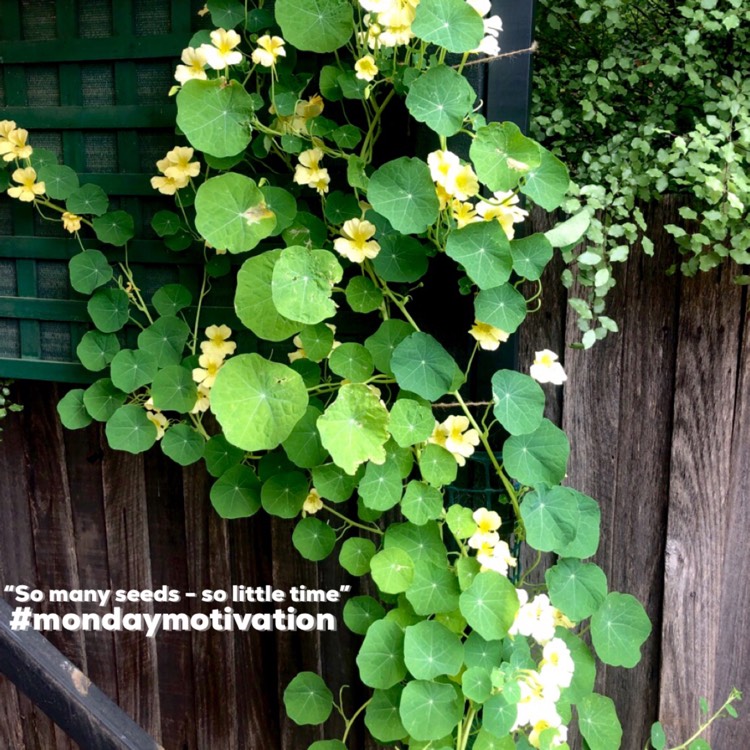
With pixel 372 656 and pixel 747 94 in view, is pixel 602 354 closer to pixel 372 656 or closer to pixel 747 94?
pixel 747 94

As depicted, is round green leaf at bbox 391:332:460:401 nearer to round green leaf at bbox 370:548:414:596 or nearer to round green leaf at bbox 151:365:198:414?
round green leaf at bbox 370:548:414:596

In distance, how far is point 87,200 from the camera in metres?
1.50

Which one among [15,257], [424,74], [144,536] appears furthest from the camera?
[144,536]

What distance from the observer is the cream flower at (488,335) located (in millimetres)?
1237

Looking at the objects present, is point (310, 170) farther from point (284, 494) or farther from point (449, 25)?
point (284, 494)

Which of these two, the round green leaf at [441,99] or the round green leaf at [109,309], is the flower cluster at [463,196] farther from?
the round green leaf at [109,309]

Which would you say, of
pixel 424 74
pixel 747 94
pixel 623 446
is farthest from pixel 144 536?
pixel 747 94

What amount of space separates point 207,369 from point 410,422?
0.43 meters

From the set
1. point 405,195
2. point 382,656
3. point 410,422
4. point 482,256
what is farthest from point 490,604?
point 405,195

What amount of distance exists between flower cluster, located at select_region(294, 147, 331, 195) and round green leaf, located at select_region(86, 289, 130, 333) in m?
0.47

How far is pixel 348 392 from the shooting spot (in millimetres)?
1146

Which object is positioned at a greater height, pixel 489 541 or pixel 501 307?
pixel 501 307

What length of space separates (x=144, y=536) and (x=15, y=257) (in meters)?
0.68

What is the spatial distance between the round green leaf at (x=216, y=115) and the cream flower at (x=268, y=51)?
0.17 ft
